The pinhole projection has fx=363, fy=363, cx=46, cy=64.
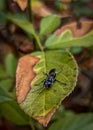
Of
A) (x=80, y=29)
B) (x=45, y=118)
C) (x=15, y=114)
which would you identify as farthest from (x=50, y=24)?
(x=45, y=118)

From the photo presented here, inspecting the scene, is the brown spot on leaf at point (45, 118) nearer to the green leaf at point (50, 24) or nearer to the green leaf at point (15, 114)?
the green leaf at point (15, 114)

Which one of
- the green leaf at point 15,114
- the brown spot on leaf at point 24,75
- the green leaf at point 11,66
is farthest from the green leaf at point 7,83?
the brown spot on leaf at point 24,75

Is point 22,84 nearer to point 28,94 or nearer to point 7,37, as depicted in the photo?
point 28,94

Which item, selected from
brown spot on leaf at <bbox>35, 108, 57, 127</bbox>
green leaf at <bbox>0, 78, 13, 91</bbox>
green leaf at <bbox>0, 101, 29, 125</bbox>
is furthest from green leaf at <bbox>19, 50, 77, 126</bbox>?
green leaf at <bbox>0, 78, 13, 91</bbox>

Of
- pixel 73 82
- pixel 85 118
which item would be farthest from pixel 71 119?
pixel 73 82

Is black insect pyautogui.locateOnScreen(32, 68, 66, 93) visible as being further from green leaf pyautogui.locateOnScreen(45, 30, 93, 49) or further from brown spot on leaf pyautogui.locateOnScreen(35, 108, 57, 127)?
green leaf pyautogui.locateOnScreen(45, 30, 93, 49)
